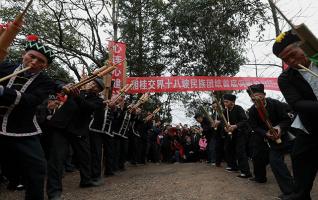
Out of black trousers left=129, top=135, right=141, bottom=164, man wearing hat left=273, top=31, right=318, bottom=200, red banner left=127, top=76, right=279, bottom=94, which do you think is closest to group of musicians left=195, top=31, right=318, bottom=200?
man wearing hat left=273, top=31, right=318, bottom=200

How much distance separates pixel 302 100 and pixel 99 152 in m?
4.82

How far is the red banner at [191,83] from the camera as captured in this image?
1399 cm

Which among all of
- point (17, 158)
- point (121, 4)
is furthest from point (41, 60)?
point (121, 4)

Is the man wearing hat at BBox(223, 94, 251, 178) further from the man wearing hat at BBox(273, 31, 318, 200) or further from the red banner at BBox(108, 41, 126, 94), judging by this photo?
the man wearing hat at BBox(273, 31, 318, 200)

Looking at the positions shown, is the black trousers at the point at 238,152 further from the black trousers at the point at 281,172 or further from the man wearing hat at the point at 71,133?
the man wearing hat at the point at 71,133

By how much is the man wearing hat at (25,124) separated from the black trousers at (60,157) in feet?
4.53

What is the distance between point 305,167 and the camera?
10.1 feet

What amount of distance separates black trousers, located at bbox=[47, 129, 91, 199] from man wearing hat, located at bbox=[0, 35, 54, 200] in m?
1.38

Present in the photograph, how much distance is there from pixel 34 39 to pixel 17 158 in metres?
1.37

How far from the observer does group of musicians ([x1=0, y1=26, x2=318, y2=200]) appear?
10.1ft

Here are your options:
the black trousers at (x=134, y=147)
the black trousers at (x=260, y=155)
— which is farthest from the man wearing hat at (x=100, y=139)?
the black trousers at (x=134, y=147)

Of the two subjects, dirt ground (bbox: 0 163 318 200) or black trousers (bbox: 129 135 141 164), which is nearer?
dirt ground (bbox: 0 163 318 200)

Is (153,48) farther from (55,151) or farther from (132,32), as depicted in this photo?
(55,151)

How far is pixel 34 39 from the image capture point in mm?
3980
